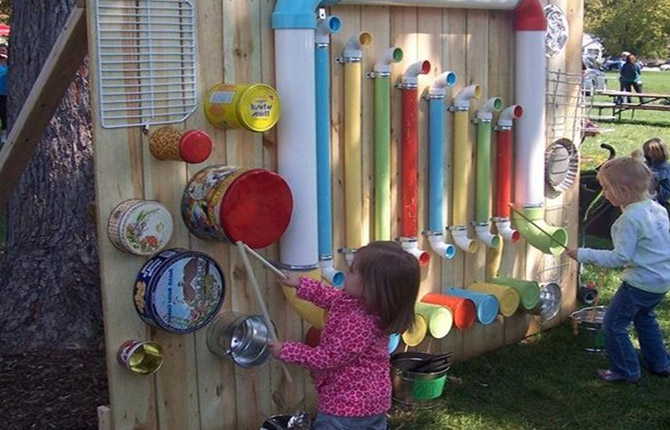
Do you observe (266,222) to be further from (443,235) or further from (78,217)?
(78,217)

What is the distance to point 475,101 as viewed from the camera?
440 centimetres

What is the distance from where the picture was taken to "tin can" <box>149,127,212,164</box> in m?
3.02

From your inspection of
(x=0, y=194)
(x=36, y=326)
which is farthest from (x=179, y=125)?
(x=36, y=326)

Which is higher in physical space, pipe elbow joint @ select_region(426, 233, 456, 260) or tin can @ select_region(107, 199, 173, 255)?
tin can @ select_region(107, 199, 173, 255)

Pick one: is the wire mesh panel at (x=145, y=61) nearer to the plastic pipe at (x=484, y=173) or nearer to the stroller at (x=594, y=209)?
the plastic pipe at (x=484, y=173)

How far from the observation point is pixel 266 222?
10.6 feet

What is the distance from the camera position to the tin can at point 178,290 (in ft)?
10.1

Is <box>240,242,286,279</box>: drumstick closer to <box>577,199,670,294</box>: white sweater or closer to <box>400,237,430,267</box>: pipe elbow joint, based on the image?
<box>400,237,430,267</box>: pipe elbow joint

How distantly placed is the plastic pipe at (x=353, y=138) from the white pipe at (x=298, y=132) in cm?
28

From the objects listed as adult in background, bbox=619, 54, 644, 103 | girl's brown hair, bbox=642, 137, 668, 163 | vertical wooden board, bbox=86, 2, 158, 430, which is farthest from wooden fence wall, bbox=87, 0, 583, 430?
adult in background, bbox=619, 54, 644, 103

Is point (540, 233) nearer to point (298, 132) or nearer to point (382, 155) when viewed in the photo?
point (382, 155)

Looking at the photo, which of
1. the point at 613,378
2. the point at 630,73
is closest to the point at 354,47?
the point at 613,378

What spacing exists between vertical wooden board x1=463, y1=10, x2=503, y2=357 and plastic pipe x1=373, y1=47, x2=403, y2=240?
0.68 m

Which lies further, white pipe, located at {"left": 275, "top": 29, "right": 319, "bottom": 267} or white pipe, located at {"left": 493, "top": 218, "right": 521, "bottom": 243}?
white pipe, located at {"left": 493, "top": 218, "right": 521, "bottom": 243}
